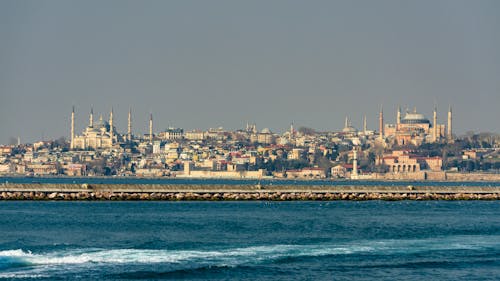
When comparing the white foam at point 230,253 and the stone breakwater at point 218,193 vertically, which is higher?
the stone breakwater at point 218,193

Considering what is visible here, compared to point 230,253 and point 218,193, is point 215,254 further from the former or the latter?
point 218,193

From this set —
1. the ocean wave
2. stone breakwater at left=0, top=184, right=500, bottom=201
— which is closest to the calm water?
the ocean wave

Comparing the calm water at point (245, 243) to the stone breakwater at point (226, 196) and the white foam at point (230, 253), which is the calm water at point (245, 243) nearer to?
Result: the white foam at point (230, 253)

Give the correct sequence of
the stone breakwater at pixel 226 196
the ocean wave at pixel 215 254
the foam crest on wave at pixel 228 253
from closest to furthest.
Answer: the ocean wave at pixel 215 254 → the foam crest on wave at pixel 228 253 → the stone breakwater at pixel 226 196

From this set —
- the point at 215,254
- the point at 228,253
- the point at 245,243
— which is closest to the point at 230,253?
the point at 228,253

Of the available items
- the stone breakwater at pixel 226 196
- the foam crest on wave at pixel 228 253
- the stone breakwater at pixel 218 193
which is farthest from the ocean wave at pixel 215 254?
the stone breakwater at pixel 218 193

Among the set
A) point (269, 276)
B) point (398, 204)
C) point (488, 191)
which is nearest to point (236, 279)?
point (269, 276)

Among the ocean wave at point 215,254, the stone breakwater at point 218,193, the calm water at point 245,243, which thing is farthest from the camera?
the stone breakwater at point 218,193
